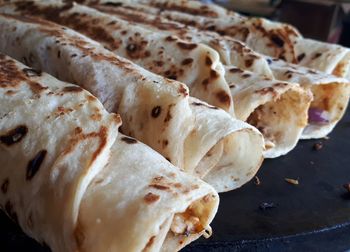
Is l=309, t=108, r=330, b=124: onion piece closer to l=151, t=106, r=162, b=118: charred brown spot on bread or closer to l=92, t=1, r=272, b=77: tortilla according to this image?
l=92, t=1, r=272, b=77: tortilla

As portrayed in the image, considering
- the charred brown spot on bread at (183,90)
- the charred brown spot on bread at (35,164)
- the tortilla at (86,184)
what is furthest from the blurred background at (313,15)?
the charred brown spot on bread at (35,164)

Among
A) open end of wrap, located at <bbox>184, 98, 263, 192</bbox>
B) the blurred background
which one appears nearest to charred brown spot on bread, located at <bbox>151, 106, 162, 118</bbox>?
open end of wrap, located at <bbox>184, 98, 263, 192</bbox>

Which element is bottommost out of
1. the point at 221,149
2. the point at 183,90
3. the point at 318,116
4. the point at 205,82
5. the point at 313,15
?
the point at 313,15

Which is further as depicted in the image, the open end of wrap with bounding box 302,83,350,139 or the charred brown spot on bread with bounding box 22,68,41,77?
the open end of wrap with bounding box 302,83,350,139

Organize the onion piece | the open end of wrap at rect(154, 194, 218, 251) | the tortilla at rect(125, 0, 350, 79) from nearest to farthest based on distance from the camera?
the open end of wrap at rect(154, 194, 218, 251), the onion piece, the tortilla at rect(125, 0, 350, 79)

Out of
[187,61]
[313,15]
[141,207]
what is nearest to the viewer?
[141,207]

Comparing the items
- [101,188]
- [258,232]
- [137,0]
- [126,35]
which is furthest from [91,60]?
[137,0]

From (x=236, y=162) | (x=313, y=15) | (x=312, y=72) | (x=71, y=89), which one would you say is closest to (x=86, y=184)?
(x=71, y=89)

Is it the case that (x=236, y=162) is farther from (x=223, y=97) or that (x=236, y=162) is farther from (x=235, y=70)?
(x=235, y=70)
